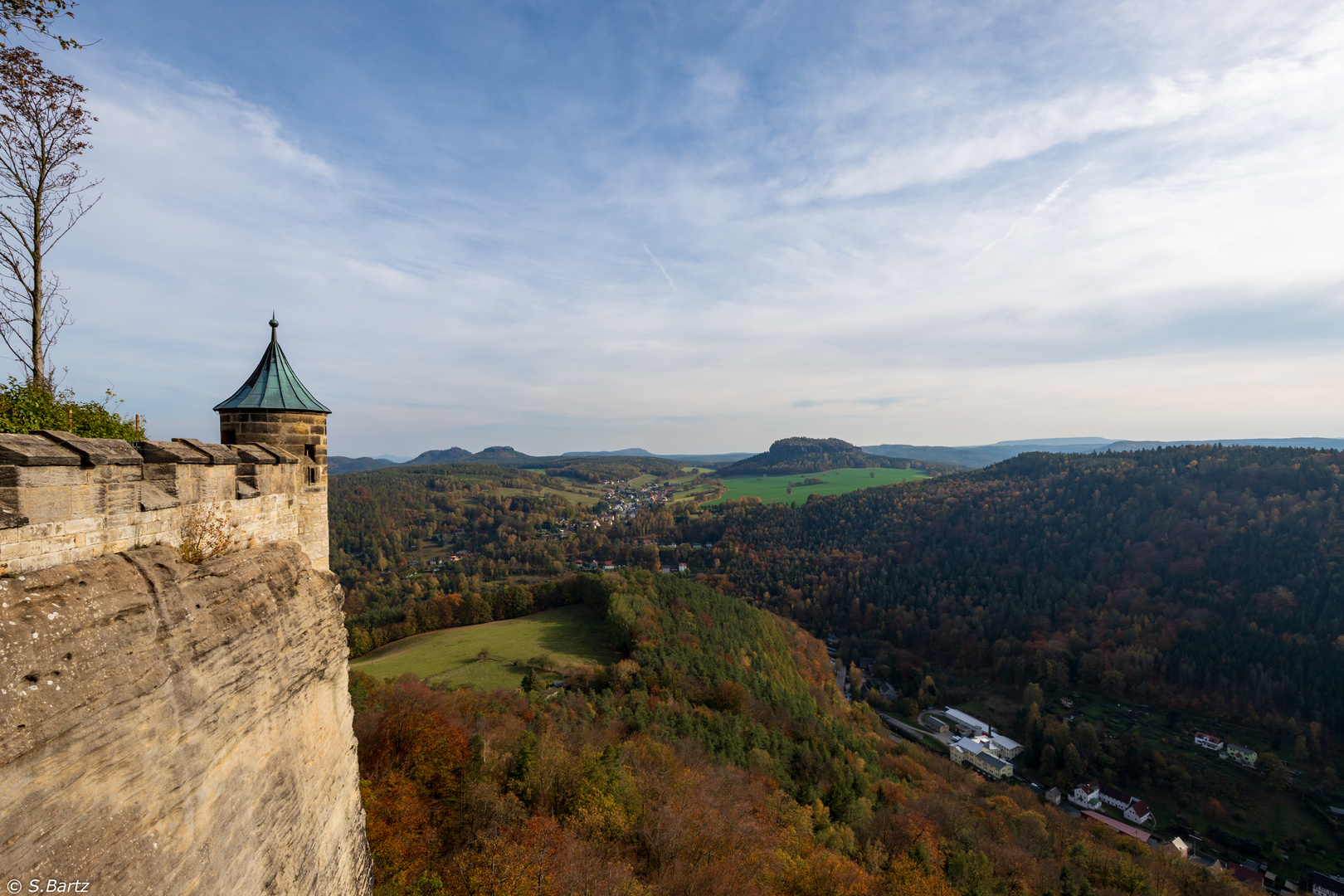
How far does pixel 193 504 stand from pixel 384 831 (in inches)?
599

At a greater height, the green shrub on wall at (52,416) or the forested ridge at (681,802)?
the green shrub on wall at (52,416)

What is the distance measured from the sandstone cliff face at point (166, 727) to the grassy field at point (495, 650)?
40495mm

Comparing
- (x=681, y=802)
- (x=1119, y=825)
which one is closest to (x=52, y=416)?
(x=681, y=802)

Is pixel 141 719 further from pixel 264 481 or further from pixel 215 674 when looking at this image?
pixel 264 481

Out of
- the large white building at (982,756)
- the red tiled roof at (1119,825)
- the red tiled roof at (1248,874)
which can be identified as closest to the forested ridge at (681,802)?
the red tiled roof at (1119,825)

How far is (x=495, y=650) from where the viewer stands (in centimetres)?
5578

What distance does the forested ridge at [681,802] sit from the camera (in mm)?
19344

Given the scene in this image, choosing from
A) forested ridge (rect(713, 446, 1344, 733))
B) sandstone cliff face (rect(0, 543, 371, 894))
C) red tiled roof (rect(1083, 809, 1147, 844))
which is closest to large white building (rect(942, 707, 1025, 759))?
red tiled roof (rect(1083, 809, 1147, 844))

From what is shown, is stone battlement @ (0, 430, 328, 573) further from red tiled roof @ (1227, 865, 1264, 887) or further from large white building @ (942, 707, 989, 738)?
large white building @ (942, 707, 989, 738)

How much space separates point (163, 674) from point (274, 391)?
6542mm

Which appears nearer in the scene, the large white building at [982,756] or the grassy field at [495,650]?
the grassy field at [495,650]

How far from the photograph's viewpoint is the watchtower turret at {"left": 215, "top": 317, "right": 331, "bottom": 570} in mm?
10570

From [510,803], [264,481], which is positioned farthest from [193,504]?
[510,803]

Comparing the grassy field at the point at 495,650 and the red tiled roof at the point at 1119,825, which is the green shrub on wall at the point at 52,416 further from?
the red tiled roof at the point at 1119,825
